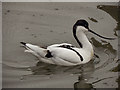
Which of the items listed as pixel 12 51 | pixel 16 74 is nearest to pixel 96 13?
pixel 12 51

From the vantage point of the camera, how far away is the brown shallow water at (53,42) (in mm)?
5660

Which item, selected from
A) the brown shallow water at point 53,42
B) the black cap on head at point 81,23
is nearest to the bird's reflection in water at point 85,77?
the brown shallow water at point 53,42

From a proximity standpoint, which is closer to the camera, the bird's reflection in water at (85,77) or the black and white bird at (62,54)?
the bird's reflection in water at (85,77)

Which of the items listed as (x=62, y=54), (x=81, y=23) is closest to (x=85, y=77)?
(x=62, y=54)

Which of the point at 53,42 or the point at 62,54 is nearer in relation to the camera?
the point at 62,54

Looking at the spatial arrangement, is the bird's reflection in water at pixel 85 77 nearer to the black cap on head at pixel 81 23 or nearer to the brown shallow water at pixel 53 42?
the brown shallow water at pixel 53 42

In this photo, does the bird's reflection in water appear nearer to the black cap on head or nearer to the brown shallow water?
the brown shallow water

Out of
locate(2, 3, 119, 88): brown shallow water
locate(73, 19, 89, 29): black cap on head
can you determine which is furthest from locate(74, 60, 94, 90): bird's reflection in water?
locate(73, 19, 89, 29): black cap on head

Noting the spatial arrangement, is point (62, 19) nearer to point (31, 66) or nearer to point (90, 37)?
point (90, 37)

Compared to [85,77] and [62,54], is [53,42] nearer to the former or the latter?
[62,54]

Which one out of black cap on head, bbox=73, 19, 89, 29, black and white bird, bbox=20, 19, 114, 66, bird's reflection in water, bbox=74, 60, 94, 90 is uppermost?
black cap on head, bbox=73, 19, 89, 29

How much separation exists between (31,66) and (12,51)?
0.68m

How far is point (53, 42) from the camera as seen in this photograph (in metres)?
7.00

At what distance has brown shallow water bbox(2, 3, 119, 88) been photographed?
5660 mm
